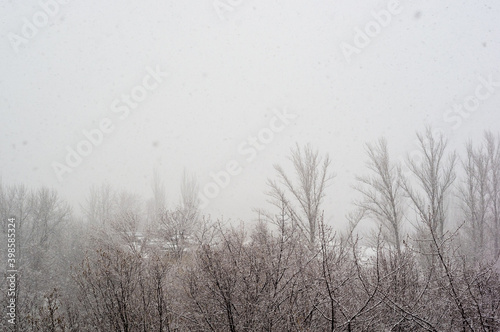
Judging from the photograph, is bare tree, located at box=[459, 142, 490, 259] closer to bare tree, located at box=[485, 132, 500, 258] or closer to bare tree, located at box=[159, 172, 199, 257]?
bare tree, located at box=[485, 132, 500, 258]

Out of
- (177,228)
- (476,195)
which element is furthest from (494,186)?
(177,228)

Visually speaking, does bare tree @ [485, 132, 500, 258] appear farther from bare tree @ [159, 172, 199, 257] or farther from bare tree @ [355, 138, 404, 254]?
bare tree @ [159, 172, 199, 257]

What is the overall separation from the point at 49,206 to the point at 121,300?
24064 millimetres

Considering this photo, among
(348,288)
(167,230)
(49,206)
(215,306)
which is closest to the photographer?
(215,306)

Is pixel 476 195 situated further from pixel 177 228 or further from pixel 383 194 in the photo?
pixel 177 228

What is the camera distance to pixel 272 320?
488 cm

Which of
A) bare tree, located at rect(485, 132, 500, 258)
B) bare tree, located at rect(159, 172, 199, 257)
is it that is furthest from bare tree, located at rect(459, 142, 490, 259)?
bare tree, located at rect(159, 172, 199, 257)

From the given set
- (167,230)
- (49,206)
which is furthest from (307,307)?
(49,206)

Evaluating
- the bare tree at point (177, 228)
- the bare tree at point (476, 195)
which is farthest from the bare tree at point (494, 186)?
the bare tree at point (177, 228)

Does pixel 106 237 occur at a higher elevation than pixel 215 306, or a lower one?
higher

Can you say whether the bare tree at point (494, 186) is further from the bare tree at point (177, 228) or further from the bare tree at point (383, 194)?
the bare tree at point (177, 228)

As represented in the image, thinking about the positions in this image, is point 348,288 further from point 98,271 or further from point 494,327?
point 98,271

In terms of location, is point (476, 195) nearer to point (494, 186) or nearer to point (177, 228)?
point (494, 186)

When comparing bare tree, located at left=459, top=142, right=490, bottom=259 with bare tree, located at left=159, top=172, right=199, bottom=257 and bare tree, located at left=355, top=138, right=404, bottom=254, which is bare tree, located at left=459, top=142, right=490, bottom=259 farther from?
bare tree, located at left=159, top=172, right=199, bottom=257
